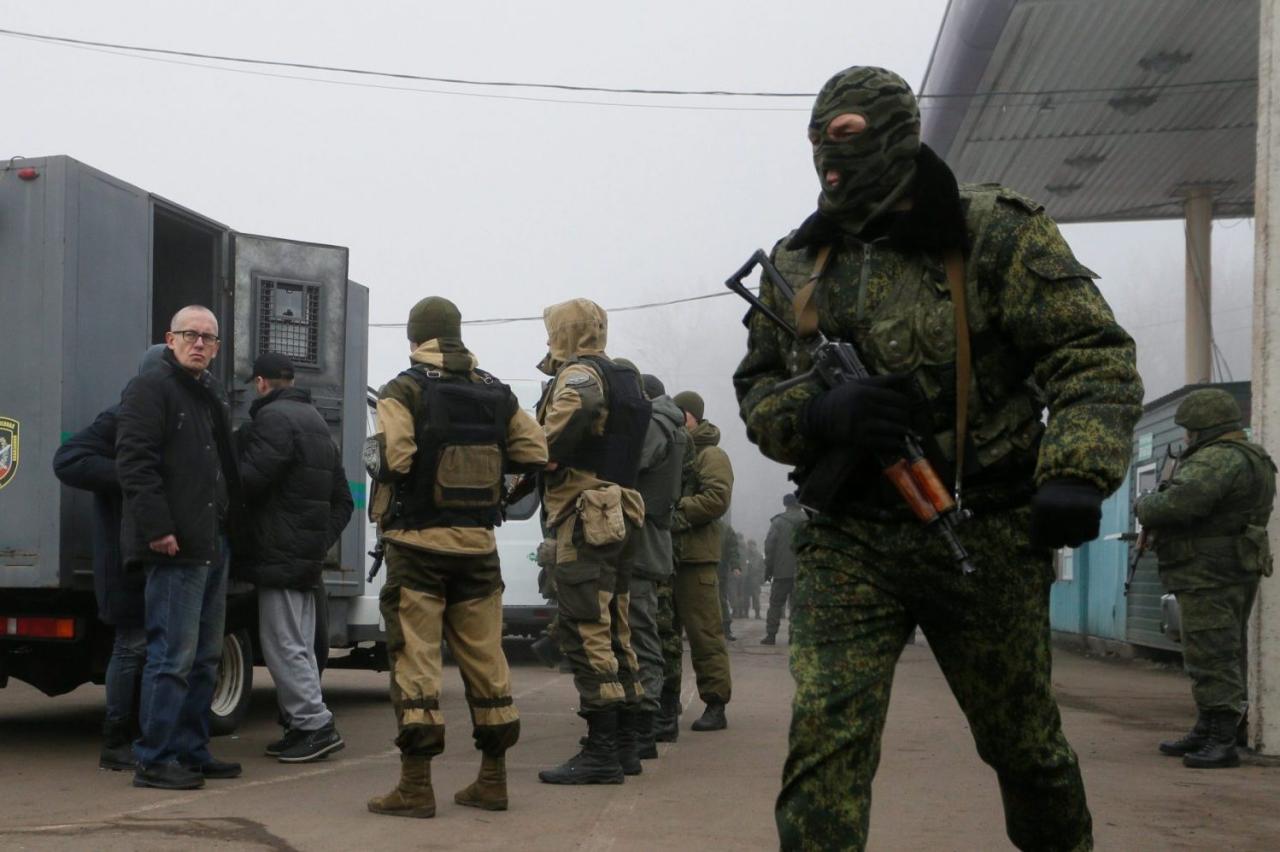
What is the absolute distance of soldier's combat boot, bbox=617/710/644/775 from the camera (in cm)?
726

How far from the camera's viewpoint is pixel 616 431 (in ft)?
23.4

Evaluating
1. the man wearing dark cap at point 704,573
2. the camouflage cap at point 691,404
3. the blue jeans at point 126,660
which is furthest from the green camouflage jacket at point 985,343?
the camouflage cap at point 691,404

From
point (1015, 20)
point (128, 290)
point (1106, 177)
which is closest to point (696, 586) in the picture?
point (128, 290)

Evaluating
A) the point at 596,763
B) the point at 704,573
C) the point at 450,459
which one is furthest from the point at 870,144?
the point at 704,573

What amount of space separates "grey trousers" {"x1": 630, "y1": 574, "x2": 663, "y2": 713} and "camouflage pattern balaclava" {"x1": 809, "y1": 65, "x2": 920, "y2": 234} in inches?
175

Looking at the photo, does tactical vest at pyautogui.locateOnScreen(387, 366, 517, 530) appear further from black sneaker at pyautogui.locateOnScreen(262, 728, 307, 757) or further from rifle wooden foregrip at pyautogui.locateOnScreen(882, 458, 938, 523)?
rifle wooden foregrip at pyautogui.locateOnScreen(882, 458, 938, 523)

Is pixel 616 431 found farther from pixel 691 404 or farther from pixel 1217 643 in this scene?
pixel 1217 643

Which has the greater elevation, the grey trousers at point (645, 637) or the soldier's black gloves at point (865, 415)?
the soldier's black gloves at point (865, 415)

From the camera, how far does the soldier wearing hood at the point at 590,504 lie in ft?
22.8

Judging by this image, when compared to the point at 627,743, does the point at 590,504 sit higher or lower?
higher

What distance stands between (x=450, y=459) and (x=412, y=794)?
4.13 feet

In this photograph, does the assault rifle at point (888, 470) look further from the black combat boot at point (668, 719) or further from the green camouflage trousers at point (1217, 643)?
the black combat boot at point (668, 719)

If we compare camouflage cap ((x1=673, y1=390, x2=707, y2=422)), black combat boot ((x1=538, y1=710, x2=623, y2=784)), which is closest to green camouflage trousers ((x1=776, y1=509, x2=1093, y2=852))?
black combat boot ((x1=538, y1=710, x2=623, y2=784))

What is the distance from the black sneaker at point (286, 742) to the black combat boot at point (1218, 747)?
14.2 ft
